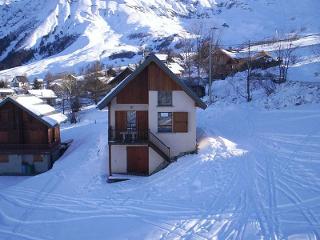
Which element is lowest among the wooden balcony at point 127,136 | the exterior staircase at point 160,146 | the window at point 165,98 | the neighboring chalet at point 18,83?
the exterior staircase at point 160,146

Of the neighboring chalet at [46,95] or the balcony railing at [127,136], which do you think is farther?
the neighboring chalet at [46,95]

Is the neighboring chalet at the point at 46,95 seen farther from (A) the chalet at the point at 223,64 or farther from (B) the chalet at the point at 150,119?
(B) the chalet at the point at 150,119

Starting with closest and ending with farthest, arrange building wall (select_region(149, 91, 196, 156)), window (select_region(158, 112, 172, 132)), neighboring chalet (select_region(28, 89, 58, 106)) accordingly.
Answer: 1. building wall (select_region(149, 91, 196, 156))
2. window (select_region(158, 112, 172, 132))
3. neighboring chalet (select_region(28, 89, 58, 106))

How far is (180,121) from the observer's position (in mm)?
26531

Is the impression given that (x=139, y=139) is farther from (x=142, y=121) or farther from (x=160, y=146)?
(x=160, y=146)

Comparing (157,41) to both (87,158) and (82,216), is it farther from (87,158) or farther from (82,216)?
(82,216)

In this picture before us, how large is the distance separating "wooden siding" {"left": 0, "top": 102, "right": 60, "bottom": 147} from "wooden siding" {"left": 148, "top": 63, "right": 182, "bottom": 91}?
1194 centimetres

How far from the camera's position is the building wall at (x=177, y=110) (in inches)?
1035

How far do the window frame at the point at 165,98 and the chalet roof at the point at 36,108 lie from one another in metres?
11.1

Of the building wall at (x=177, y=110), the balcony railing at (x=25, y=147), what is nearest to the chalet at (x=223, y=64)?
the balcony railing at (x=25, y=147)

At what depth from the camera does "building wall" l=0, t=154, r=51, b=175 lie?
33.2 m

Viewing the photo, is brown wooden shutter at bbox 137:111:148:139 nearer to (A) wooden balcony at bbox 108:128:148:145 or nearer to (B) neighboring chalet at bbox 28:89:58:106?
(A) wooden balcony at bbox 108:128:148:145

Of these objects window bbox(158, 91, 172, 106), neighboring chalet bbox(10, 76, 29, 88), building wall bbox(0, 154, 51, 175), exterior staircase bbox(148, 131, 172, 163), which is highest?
neighboring chalet bbox(10, 76, 29, 88)

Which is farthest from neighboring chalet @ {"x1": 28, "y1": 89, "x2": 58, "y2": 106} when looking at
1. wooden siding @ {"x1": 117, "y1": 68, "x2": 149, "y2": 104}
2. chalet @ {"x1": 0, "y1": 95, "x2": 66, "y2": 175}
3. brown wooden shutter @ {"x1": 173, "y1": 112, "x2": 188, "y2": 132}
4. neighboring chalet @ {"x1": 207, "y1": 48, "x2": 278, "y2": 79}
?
brown wooden shutter @ {"x1": 173, "y1": 112, "x2": 188, "y2": 132}
